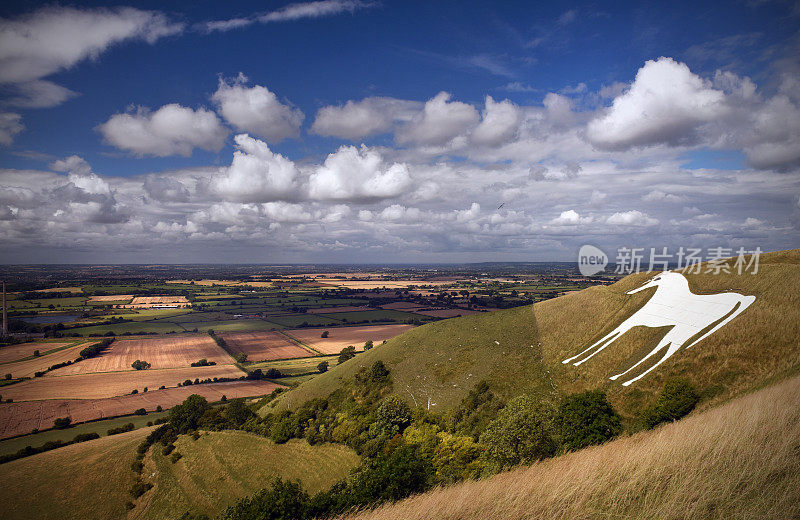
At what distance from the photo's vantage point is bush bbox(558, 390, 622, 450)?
2901 centimetres

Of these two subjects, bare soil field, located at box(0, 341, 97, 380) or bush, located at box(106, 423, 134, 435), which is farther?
bare soil field, located at box(0, 341, 97, 380)

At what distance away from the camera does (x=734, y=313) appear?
39.4m

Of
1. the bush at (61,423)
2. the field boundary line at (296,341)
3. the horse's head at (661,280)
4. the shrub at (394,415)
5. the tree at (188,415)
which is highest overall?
the horse's head at (661,280)

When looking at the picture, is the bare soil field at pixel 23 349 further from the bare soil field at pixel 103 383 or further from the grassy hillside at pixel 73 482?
the grassy hillside at pixel 73 482

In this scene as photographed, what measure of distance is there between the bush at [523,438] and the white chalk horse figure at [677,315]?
45.6ft

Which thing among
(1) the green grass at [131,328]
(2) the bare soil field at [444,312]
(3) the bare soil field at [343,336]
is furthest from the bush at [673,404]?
(1) the green grass at [131,328]

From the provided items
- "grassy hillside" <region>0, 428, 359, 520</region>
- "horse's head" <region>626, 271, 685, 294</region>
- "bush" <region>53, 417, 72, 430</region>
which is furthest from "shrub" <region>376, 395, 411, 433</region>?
"bush" <region>53, 417, 72, 430</region>

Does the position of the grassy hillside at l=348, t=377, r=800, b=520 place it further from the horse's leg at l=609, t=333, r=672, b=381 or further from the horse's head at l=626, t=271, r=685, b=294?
the horse's head at l=626, t=271, r=685, b=294

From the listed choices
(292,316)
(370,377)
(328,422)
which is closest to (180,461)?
(328,422)

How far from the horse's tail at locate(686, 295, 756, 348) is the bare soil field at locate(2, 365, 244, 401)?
10712 cm

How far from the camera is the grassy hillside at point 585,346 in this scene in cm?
3300

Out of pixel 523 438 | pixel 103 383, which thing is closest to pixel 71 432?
pixel 103 383

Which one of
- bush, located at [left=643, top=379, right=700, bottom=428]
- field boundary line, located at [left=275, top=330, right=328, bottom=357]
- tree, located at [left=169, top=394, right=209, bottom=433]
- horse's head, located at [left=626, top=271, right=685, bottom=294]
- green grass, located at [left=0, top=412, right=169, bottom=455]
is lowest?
green grass, located at [left=0, top=412, right=169, bottom=455]

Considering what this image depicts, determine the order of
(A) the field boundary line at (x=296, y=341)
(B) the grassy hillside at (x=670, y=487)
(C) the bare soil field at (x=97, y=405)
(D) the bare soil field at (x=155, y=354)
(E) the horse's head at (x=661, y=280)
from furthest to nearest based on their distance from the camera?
(A) the field boundary line at (x=296, y=341)
(D) the bare soil field at (x=155, y=354)
(C) the bare soil field at (x=97, y=405)
(E) the horse's head at (x=661, y=280)
(B) the grassy hillside at (x=670, y=487)
